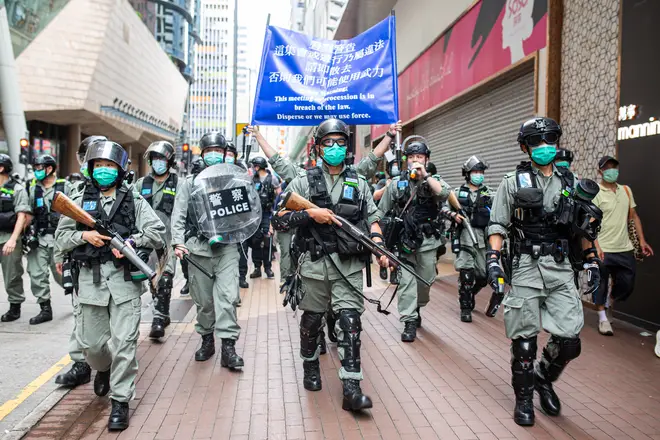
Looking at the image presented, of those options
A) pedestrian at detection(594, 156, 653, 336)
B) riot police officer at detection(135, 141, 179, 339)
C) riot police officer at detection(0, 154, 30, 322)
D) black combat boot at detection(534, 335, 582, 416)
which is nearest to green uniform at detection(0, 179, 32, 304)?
riot police officer at detection(0, 154, 30, 322)

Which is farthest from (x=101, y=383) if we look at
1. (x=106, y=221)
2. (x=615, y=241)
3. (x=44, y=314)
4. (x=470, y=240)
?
(x=615, y=241)

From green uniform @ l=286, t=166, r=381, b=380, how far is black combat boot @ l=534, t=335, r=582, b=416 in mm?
1407

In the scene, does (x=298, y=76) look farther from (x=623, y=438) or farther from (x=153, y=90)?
(x=153, y=90)

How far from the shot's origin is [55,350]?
585cm

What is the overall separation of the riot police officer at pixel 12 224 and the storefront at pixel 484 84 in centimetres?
718

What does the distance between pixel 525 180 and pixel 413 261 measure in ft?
8.35

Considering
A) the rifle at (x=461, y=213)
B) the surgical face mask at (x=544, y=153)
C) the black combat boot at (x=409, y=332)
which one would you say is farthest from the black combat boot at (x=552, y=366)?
the rifle at (x=461, y=213)

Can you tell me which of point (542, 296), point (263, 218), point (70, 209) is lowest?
point (542, 296)

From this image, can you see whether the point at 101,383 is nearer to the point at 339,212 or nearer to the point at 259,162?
the point at 339,212

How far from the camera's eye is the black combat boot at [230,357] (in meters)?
5.12

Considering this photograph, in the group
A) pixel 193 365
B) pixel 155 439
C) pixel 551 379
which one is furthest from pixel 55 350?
pixel 551 379

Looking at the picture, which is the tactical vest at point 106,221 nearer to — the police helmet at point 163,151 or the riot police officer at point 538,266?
the police helmet at point 163,151

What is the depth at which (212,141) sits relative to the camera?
5.68m

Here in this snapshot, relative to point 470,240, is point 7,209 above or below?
above
